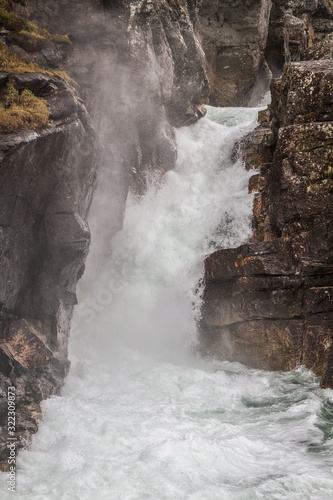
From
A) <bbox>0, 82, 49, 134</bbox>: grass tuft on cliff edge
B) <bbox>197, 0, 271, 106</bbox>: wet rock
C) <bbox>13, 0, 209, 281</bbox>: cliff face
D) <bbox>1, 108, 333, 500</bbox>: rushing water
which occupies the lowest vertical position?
<bbox>1, 108, 333, 500</bbox>: rushing water

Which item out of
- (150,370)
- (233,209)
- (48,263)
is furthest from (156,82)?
(150,370)

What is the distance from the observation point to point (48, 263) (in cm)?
1166

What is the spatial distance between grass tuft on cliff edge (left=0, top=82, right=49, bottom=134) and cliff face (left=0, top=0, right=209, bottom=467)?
0.11 meters

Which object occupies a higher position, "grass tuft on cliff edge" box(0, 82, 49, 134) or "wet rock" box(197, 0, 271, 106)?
"wet rock" box(197, 0, 271, 106)

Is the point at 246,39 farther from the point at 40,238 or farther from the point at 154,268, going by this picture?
the point at 40,238

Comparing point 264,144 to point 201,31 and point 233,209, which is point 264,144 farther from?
point 201,31

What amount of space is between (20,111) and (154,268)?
737cm

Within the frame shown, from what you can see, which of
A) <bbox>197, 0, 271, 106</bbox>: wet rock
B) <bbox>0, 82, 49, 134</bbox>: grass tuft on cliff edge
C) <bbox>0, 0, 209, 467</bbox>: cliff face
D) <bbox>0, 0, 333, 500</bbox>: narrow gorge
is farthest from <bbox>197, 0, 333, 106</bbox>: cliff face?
<bbox>0, 82, 49, 134</bbox>: grass tuft on cliff edge

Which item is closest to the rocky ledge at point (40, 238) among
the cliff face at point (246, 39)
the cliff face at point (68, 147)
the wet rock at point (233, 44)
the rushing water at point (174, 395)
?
the cliff face at point (68, 147)

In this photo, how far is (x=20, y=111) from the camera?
1021 centimetres

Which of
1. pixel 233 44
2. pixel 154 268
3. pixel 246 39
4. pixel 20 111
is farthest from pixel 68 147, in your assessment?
pixel 246 39

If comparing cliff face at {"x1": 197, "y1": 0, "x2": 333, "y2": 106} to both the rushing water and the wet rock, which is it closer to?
the wet rock

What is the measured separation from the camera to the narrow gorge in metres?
8.39

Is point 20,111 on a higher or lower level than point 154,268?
higher
